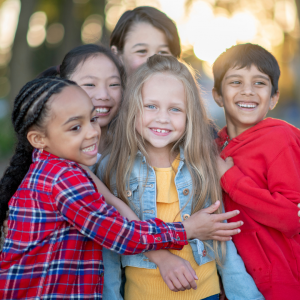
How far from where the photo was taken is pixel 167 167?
2287mm

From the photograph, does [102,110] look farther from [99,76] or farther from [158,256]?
[158,256]

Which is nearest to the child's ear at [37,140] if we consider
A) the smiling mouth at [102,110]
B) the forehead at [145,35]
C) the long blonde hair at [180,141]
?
the long blonde hair at [180,141]

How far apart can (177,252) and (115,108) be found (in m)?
1.25

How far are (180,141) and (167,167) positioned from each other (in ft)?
0.76

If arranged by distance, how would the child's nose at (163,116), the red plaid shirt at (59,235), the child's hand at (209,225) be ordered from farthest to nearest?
the child's nose at (163,116) < the child's hand at (209,225) < the red plaid shirt at (59,235)

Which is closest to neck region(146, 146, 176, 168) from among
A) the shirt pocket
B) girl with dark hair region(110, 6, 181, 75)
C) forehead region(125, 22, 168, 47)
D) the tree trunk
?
the shirt pocket

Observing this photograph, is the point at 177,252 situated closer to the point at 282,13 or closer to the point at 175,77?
the point at 175,77

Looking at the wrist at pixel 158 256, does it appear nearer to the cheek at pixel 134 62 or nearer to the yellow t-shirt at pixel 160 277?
the yellow t-shirt at pixel 160 277

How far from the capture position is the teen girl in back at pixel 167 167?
2092mm

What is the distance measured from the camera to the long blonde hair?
219 centimetres

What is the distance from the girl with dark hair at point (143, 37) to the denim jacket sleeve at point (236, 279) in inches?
72.9

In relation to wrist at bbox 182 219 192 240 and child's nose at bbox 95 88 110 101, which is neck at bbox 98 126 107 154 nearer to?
child's nose at bbox 95 88 110 101

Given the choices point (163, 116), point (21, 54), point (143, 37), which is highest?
point (21, 54)

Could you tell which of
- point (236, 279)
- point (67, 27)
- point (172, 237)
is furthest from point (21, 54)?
point (236, 279)
